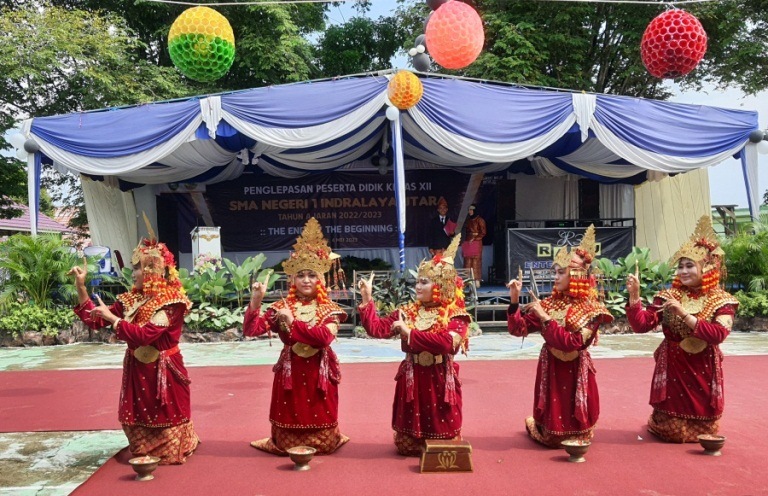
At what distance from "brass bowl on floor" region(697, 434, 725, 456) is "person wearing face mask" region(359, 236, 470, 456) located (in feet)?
4.74

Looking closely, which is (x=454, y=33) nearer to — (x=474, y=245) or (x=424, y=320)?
(x=424, y=320)

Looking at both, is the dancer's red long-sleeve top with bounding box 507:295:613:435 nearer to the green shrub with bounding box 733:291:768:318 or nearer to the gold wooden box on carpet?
the gold wooden box on carpet

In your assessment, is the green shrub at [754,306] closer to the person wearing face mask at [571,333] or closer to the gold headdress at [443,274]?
the person wearing face mask at [571,333]

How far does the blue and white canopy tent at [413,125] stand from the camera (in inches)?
361

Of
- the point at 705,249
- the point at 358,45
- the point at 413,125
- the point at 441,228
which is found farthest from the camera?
the point at 358,45

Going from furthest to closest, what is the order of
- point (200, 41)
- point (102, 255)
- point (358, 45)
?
point (358, 45) → point (102, 255) → point (200, 41)

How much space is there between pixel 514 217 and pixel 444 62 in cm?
598

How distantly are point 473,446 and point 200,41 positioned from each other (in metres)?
4.92

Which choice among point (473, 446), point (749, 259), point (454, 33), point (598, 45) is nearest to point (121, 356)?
point (473, 446)

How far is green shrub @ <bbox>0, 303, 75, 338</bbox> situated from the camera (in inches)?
332

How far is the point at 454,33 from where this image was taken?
693cm

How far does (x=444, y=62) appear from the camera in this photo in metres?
7.29

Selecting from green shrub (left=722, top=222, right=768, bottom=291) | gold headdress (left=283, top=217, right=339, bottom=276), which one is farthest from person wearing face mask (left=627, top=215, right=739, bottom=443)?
green shrub (left=722, top=222, right=768, bottom=291)

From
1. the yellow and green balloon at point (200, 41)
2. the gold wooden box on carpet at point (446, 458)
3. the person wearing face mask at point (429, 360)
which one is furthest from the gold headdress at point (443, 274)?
the yellow and green balloon at point (200, 41)
